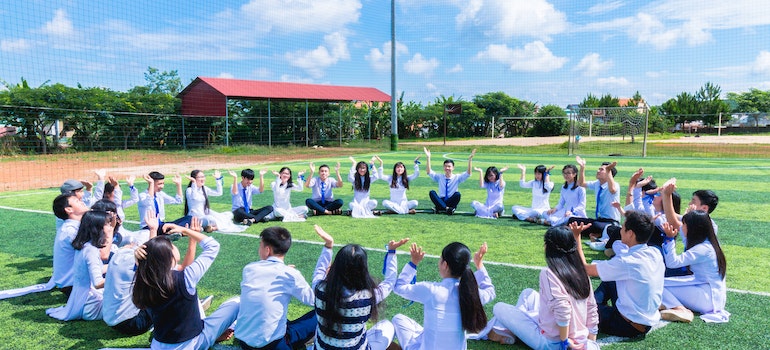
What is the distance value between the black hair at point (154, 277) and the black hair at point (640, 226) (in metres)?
3.65

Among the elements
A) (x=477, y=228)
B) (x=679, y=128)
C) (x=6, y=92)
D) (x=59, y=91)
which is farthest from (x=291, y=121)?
(x=679, y=128)

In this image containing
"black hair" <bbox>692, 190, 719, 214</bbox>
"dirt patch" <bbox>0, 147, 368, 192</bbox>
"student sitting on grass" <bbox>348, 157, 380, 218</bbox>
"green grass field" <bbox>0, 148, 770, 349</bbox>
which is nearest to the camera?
"green grass field" <bbox>0, 148, 770, 349</bbox>

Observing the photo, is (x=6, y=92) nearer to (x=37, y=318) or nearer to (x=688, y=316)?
(x=37, y=318)

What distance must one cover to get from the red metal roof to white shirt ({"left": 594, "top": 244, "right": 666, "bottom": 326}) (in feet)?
85.1

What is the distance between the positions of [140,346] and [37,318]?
4.77ft

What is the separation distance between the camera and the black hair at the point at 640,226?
398cm

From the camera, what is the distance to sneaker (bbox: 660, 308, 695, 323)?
15.1 ft

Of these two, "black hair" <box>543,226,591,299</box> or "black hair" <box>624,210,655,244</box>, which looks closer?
"black hair" <box>543,226,591,299</box>

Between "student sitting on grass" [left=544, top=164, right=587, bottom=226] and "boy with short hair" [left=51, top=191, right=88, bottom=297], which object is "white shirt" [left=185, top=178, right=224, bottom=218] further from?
"student sitting on grass" [left=544, top=164, right=587, bottom=226]

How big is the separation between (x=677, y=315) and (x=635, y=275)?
1055 mm

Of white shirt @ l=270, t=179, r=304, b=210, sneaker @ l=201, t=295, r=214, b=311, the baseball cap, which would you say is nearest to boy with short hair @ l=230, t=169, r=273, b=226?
white shirt @ l=270, t=179, r=304, b=210

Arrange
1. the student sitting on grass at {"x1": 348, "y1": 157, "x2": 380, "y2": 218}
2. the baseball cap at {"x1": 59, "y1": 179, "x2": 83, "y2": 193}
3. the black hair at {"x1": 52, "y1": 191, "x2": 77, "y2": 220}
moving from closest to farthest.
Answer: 1. the black hair at {"x1": 52, "y1": 191, "x2": 77, "y2": 220}
2. the baseball cap at {"x1": 59, "y1": 179, "x2": 83, "y2": 193}
3. the student sitting on grass at {"x1": 348, "y1": 157, "x2": 380, "y2": 218}

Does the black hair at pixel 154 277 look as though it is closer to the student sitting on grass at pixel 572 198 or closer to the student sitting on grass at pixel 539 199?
the student sitting on grass at pixel 572 198

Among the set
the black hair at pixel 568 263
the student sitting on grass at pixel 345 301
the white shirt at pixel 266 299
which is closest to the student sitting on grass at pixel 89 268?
the white shirt at pixel 266 299
